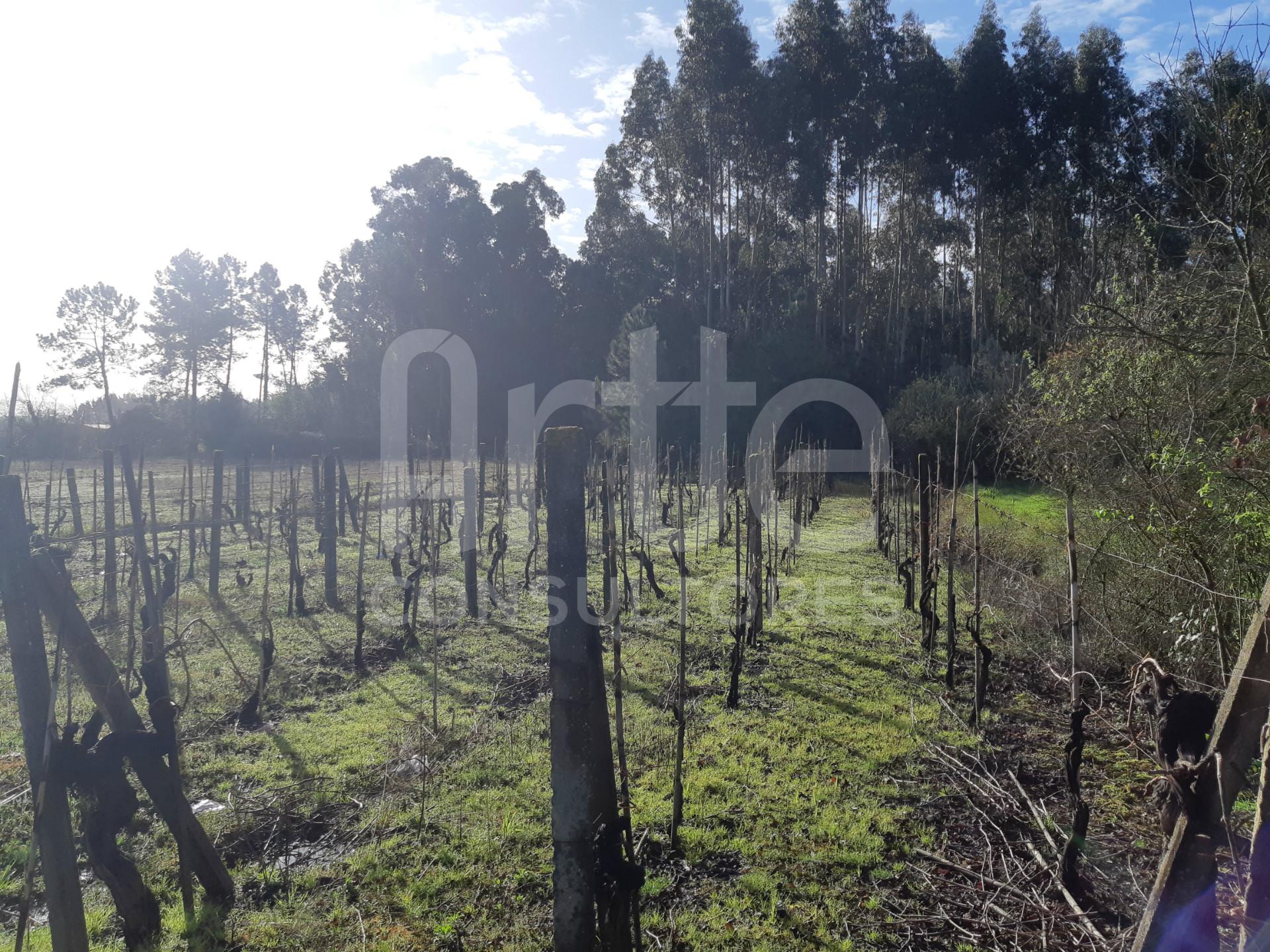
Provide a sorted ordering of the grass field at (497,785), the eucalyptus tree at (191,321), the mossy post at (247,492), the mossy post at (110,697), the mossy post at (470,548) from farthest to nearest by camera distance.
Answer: the eucalyptus tree at (191,321), the mossy post at (247,492), the mossy post at (470,548), the grass field at (497,785), the mossy post at (110,697)

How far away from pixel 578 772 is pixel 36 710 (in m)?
1.71

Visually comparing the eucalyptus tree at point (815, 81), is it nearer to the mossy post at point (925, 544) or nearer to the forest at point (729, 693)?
the forest at point (729, 693)

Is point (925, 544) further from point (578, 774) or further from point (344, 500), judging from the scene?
point (344, 500)

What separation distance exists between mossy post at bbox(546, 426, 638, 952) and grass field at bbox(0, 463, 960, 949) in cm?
92

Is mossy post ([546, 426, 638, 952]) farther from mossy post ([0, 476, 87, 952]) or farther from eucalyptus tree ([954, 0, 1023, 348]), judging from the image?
eucalyptus tree ([954, 0, 1023, 348])

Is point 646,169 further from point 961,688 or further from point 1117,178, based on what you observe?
point 961,688

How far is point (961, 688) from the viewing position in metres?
5.56

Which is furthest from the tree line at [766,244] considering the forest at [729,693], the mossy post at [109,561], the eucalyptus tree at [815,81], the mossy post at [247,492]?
the mossy post at [109,561]

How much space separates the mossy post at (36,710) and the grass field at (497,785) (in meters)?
0.79

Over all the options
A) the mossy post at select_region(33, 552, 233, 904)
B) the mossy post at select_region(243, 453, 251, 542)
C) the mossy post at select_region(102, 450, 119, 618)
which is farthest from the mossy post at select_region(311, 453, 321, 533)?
the mossy post at select_region(33, 552, 233, 904)

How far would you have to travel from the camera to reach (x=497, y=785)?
13.7ft

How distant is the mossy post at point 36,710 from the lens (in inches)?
87.5

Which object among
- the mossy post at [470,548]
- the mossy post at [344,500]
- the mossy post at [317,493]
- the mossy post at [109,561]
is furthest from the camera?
the mossy post at [344,500]

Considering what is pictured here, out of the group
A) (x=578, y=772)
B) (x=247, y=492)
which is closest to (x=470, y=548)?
(x=578, y=772)
